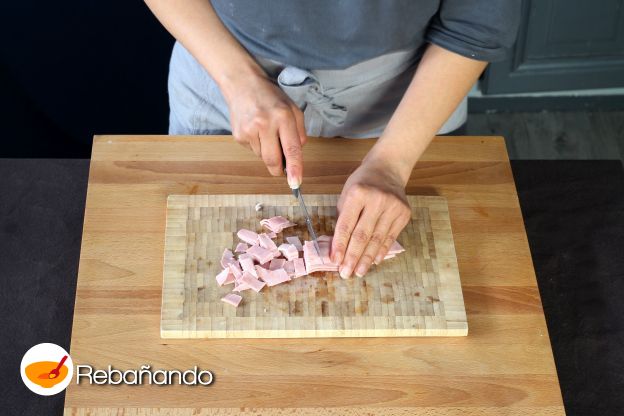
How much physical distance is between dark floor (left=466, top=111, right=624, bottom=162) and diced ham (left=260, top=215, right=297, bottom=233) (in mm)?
1688

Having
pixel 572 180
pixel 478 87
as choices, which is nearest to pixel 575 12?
pixel 478 87

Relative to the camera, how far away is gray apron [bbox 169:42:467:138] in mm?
1457

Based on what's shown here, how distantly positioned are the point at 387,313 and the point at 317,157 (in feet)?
1.27

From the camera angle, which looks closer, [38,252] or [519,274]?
[519,274]

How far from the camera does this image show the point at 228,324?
1202mm

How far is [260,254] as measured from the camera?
127cm

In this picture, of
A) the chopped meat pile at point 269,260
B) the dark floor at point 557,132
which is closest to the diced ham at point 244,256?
the chopped meat pile at point 269,260

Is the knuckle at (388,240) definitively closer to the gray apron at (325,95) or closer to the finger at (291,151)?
the finger at (291,151)

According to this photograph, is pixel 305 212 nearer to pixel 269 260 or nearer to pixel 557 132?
pixel 269 260

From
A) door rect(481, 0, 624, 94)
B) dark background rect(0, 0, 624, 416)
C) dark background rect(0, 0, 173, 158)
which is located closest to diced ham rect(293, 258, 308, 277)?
dark background rect(0, 0, 624, 416)

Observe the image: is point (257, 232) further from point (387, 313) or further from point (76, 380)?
point (76, 380)

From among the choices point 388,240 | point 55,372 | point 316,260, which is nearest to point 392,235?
point 388,240

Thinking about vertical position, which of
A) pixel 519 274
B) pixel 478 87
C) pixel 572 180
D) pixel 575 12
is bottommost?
pixel 478 87

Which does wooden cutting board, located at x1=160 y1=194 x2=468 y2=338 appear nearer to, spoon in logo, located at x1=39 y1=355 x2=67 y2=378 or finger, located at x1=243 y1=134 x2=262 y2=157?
finger, located at x1=243 y1=134 x2=262 y2=157
